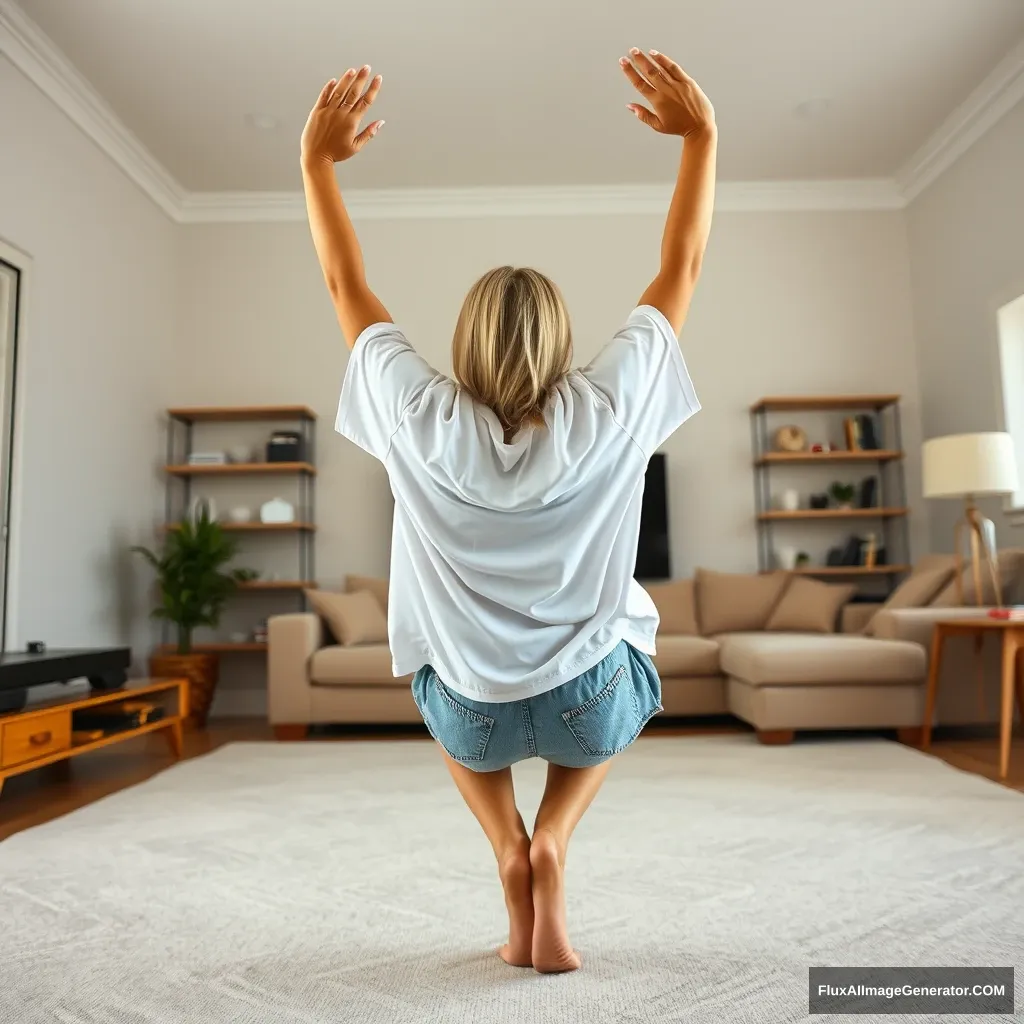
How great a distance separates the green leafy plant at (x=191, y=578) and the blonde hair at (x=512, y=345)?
422 cm

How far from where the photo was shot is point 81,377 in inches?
185

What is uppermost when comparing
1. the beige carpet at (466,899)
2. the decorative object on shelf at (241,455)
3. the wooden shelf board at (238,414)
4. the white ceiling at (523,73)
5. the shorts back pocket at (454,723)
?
the white ceiling at (523,73)

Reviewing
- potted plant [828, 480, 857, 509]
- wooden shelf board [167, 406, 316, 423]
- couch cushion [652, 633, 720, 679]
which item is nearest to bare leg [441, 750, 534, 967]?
couch cushion [652, 633, 720, 679]

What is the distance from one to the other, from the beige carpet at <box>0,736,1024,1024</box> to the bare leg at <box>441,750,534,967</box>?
152mm

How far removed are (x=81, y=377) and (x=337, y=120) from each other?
376 cm

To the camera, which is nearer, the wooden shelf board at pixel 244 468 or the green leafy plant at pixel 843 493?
the wooden shelf board at pixel 244 468

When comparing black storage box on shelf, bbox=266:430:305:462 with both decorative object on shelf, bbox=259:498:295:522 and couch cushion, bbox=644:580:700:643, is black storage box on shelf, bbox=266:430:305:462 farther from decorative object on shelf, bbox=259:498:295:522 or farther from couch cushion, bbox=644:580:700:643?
couch cushion, bbox=644:580:700:643

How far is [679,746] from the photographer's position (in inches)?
163

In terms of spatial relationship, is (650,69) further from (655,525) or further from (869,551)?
(869,551)

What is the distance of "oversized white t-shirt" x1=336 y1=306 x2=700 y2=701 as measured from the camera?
1.21m

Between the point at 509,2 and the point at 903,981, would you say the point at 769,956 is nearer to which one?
the point at 903,981

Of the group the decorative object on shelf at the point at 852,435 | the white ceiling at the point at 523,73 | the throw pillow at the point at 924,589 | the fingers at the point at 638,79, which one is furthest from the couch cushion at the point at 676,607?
the fingers at the point at 638,79

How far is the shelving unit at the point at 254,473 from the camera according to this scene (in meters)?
5.53

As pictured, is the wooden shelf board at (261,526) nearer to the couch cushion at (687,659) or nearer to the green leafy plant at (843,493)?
the couch cushion at (687,659)
